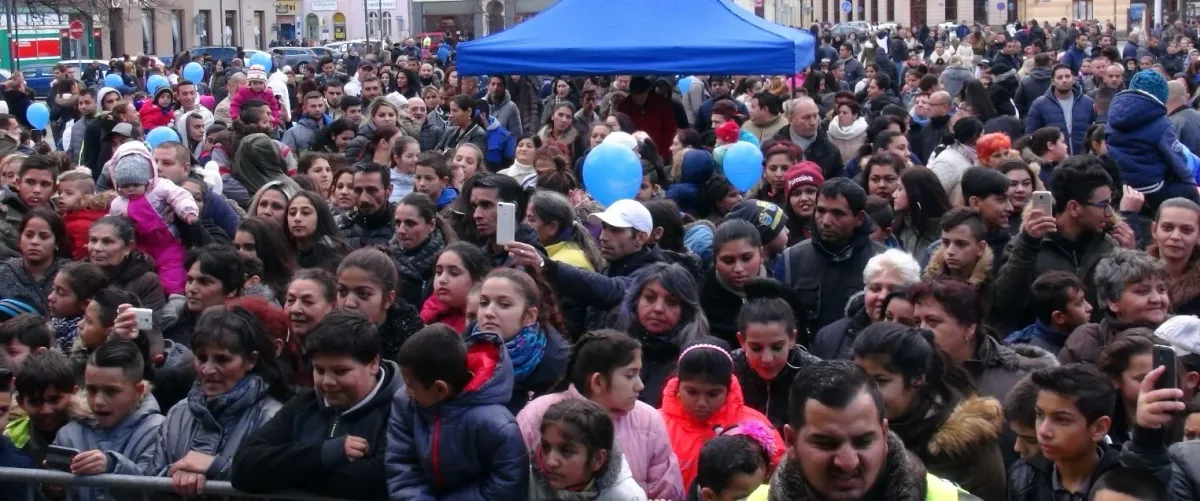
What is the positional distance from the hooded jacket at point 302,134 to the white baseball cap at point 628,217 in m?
6.67

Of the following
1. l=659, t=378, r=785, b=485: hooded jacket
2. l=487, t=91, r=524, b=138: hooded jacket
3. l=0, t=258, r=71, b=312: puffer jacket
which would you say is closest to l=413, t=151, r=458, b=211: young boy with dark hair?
l=0, t=258, r=71, b=312: puffer jacket

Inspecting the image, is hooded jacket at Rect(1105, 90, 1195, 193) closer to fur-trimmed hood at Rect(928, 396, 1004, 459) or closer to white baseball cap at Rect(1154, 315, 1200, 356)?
white baseball cap at Rect(1154, 315, 1200, 356)

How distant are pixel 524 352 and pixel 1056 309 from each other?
6.73 ft

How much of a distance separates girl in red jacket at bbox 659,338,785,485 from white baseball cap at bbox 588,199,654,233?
63.6 inches

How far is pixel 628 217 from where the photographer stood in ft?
21.2

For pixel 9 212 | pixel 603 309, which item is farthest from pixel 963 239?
pixel 9 212

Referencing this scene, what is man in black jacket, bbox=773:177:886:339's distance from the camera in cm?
640

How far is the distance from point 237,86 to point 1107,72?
28.2 ft

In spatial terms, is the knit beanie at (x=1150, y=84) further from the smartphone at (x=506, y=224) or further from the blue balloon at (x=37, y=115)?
the blue balloon at (x=37, y=115)

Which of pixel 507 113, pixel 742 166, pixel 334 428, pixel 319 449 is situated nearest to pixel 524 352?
pixel 334 428

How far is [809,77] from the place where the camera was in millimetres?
17500

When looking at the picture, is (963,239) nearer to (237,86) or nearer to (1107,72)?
(1107,72)

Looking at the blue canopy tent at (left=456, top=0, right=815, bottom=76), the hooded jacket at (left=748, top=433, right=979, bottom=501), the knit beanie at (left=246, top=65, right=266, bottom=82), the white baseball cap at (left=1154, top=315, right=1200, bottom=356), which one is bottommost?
the white baseball cap at (left=1154, top=315, right=1200, bottom=356)

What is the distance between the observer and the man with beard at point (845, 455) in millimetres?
3033
